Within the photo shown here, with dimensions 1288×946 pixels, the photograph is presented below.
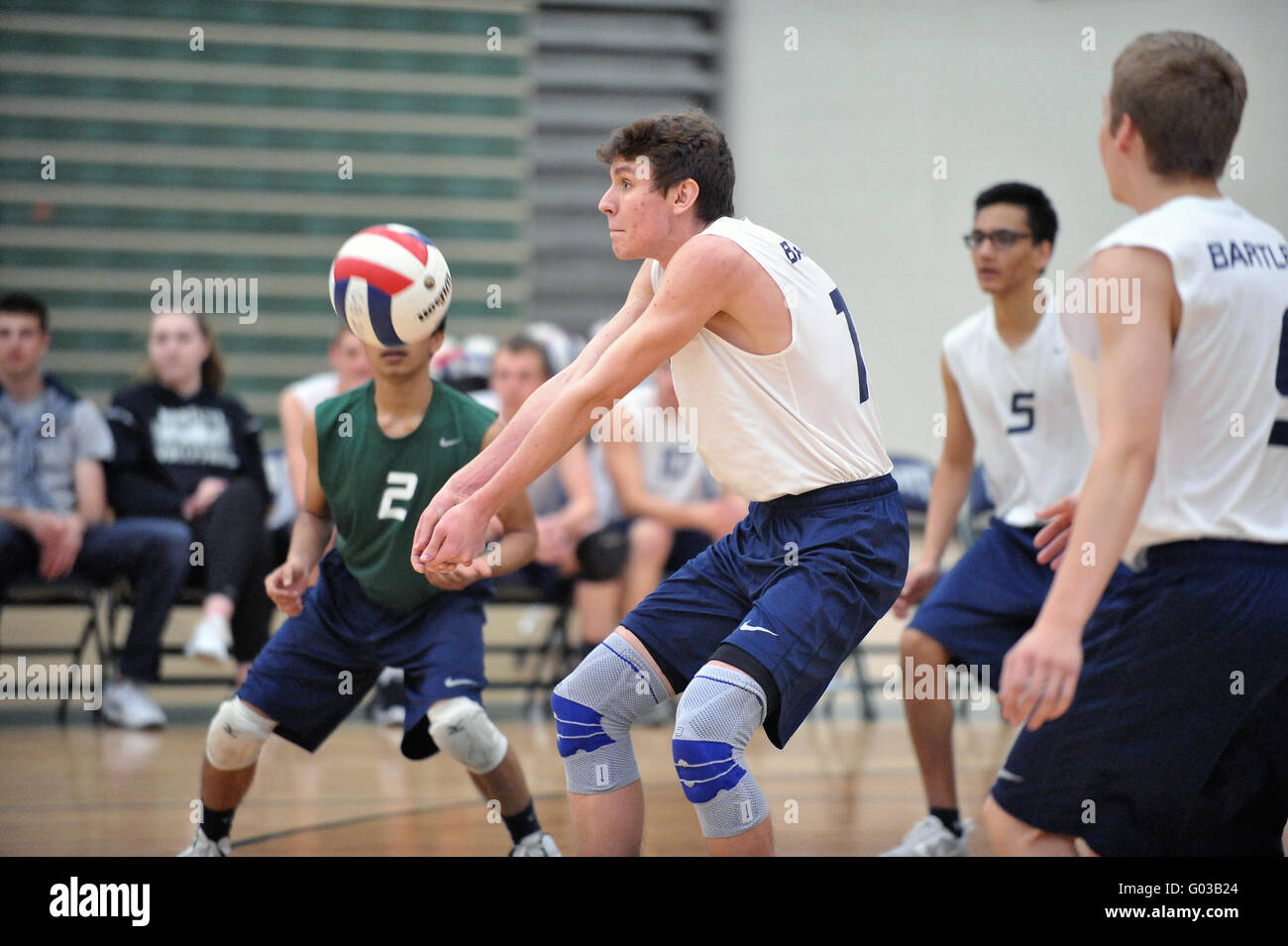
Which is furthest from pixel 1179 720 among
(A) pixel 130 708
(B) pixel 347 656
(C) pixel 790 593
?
(A) pixel 130 708

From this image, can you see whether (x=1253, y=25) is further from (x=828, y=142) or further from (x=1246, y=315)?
(x=1246, y=315)

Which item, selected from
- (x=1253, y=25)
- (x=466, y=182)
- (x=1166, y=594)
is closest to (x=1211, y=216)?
(x=1166, y=594)

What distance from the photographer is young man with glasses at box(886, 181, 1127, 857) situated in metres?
3.86

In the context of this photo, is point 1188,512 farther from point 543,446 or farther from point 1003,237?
point 1003,237

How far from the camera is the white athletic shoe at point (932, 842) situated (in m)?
3.73

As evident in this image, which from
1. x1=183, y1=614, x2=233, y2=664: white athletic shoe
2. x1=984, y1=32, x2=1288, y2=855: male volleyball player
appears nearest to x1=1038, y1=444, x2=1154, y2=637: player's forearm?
x1=984, y1=32, x2=1288, y2=855: male volleyball player

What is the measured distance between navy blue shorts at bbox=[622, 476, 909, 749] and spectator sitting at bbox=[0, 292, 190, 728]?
392 centimetres

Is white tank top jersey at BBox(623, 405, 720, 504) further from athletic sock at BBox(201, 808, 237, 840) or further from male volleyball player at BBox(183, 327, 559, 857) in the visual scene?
athletic sock at BBox(201, 808, 237, 840)

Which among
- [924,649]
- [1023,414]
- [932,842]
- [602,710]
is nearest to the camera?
[602,710]

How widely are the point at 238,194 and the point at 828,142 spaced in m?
4.89

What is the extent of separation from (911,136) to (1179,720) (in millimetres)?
8708

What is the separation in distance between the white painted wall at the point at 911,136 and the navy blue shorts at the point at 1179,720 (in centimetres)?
816

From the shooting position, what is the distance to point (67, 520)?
6059 mm

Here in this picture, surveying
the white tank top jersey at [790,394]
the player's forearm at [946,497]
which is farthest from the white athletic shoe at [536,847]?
the player's forearm at [946,497]
